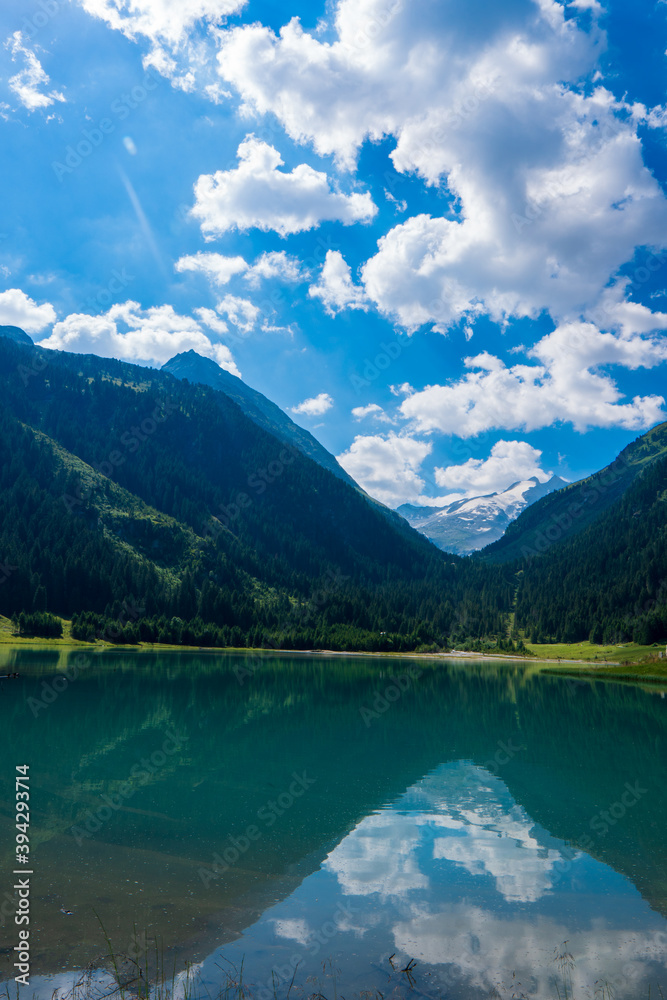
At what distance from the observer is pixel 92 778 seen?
2920 cm

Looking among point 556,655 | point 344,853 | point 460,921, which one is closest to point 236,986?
point 460,921

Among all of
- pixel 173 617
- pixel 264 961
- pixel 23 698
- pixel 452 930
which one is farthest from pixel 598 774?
pixel 173 617

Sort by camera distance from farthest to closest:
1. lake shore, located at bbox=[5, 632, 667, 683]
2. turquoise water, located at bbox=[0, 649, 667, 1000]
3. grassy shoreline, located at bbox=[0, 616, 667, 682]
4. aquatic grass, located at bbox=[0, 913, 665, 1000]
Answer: grassy shoreline, located at bbox=[0, 616, 667, 682] < lake shore, located at bbox=[5, 632, 667, 683] < turquoise water, located at bbox=[0, 649, 667, 1000] < aquatic grass, located at bbox=[0, 913, 665, 1000]

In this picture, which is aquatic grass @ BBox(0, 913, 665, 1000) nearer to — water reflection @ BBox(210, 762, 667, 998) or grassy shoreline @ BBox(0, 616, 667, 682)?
water reflection @ BBox(210, 762, 667, 998)

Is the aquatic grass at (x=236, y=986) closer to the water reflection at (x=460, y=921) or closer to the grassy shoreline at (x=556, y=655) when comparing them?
the water reflection at (x=460, y=921)

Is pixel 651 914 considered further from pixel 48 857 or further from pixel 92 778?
pixel 92 778

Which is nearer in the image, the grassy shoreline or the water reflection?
the water reflection

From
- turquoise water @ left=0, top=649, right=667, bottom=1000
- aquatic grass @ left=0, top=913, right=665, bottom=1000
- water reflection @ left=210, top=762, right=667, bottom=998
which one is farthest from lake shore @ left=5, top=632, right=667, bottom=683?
aquatic grass @ left=0, top=913, right=665, bottom=1000

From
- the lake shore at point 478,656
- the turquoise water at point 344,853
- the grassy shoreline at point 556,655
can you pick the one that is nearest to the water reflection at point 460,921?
the turquoise water at point 344,853

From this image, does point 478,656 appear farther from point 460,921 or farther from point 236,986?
point 236,986

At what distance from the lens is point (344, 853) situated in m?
20.5

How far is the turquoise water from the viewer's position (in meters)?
13.1

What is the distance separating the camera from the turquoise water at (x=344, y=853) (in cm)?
1313

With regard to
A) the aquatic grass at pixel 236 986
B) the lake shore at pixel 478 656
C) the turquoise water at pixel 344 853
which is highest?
the aquatic grass at pixel 236 986
